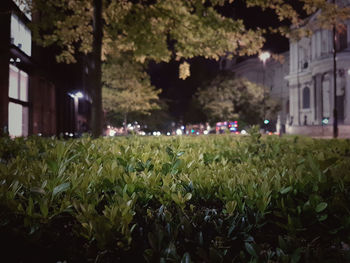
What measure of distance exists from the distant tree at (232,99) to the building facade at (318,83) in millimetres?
8326

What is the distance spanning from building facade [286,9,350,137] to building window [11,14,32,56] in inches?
1505

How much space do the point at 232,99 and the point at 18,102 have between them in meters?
37.9

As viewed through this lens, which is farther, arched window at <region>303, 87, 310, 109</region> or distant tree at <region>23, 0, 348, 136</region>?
arched window at <region>303, 87, 310, 109</region>

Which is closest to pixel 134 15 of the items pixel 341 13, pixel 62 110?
pixel 341 13

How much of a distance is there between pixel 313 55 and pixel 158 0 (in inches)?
2408

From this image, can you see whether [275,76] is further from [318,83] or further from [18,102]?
[18,102]

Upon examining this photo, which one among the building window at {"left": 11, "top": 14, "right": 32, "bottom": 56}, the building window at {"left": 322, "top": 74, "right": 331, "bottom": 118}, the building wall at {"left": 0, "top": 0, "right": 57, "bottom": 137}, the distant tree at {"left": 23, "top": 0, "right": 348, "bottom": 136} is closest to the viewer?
the distant tree at {"left": 23, "top": 0, "right": 348, "bottom": 136}

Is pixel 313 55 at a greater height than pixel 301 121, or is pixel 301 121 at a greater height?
pixel 313 55

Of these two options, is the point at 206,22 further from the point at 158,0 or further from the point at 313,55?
the point at 313,55

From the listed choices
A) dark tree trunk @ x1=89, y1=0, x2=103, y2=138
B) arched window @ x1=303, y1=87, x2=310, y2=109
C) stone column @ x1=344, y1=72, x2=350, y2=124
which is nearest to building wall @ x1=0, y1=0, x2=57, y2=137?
dark tree trunk @ x1=89, y1=0, x2=103, y2=138

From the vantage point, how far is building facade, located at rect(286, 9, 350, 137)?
54.9 m

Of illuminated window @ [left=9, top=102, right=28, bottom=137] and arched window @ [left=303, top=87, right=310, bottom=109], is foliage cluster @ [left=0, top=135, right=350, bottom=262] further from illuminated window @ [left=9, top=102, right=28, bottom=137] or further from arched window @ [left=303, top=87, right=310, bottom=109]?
arched window @ [left=303, top=87, right=310, bottom=109]

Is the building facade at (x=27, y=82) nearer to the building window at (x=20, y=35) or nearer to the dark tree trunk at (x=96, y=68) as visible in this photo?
the building window at (x=20, y=35)

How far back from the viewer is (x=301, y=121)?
67938 millimetres
